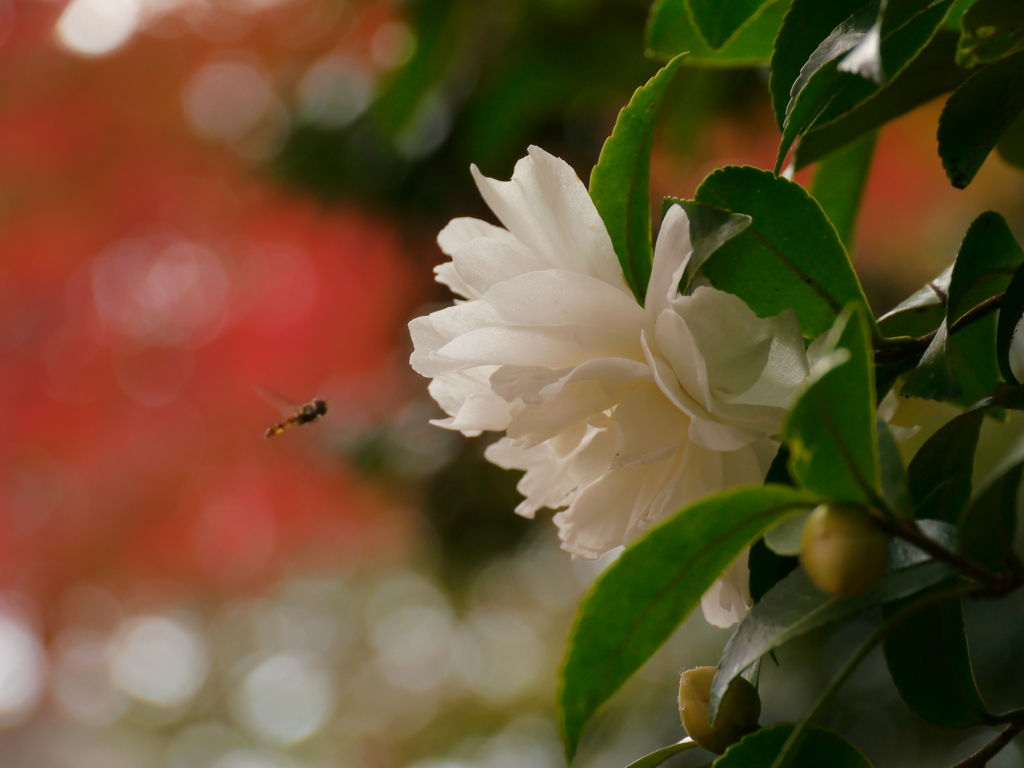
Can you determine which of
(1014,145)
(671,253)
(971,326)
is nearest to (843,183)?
(1014,145)

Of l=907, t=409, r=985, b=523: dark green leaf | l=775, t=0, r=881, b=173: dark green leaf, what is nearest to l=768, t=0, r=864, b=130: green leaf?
l=775, t=0, r=881, b=173: dark green leaf

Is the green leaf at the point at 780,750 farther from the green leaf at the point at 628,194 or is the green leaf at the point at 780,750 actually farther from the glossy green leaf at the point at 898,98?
the glossy green leaf at the point at 898,98

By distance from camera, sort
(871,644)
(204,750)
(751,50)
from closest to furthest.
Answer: (871,644), (751,50), (204,750)

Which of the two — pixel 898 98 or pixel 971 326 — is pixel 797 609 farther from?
pixel 898 98

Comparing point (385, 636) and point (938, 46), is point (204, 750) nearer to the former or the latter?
point (385, 636)

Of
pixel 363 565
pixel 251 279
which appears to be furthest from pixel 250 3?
pixel 363 565

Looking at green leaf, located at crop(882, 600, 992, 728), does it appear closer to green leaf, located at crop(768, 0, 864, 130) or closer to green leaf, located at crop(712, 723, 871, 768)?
green leaf, located at crop(712, 723, 871, 768)
